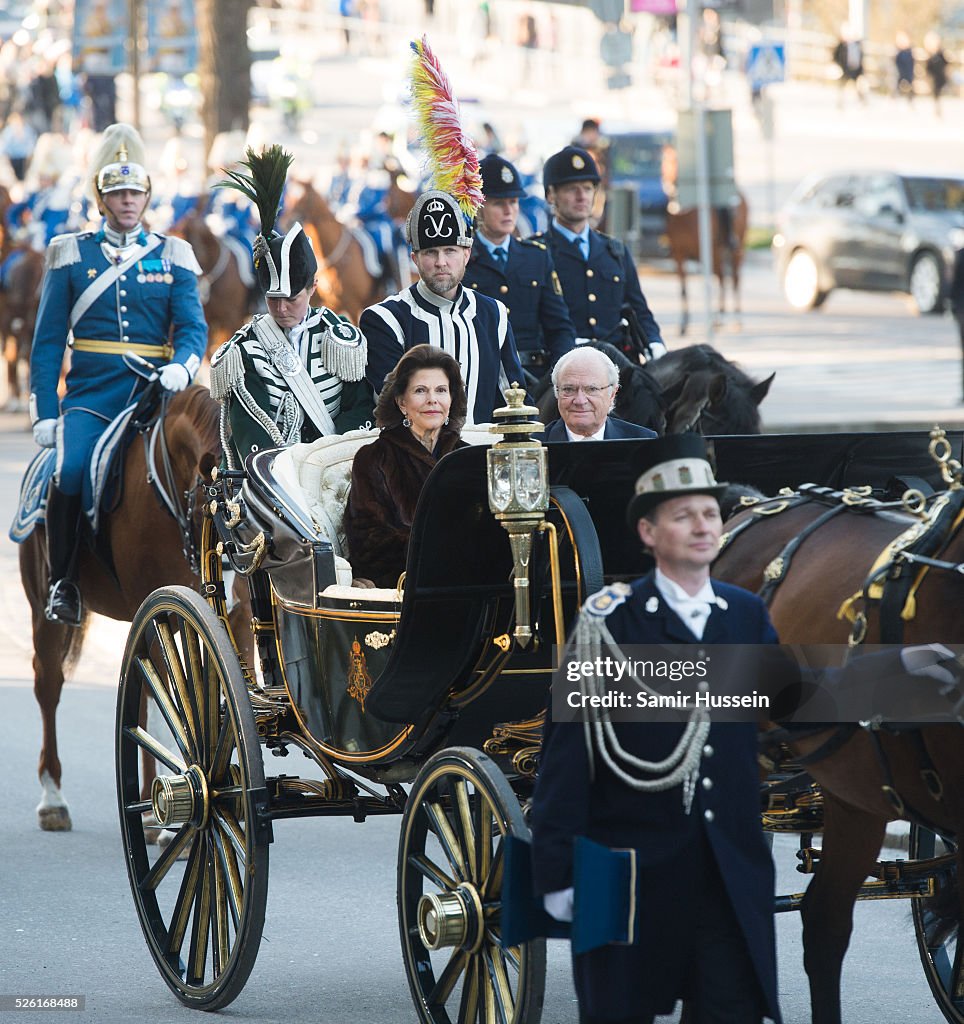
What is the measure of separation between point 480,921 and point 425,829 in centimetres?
35

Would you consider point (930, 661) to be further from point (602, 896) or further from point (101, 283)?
point (101, 283)

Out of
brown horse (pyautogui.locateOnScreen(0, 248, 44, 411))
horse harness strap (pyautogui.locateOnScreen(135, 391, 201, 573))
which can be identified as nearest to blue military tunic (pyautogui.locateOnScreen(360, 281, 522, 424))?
horse harness strap (pyautogui.locateOnScreen(135, 391, 201, 573))

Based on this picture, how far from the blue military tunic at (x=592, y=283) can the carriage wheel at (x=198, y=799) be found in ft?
13.8

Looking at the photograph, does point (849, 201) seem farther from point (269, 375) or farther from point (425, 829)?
point (425, 829)

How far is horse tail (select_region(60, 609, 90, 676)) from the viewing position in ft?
28.5

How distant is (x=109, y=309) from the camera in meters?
8.66

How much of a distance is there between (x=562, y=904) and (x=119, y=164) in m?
4.99

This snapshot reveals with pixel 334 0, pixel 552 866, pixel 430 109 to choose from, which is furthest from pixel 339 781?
pixel 334 0

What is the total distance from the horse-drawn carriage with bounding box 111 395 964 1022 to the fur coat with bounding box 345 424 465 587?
0.34 feet

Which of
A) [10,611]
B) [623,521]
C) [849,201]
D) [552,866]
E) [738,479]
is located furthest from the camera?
[849,201]

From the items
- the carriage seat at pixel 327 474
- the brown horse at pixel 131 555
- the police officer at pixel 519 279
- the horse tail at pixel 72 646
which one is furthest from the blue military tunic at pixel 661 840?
the police officer at pixel 519 279

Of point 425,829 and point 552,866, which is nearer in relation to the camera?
point 552,866

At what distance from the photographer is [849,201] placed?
3184 centimetres

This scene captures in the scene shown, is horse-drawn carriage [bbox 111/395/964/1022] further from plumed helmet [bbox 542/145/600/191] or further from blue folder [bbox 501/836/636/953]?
plumed helmet [bbox 542/145/600/191]
